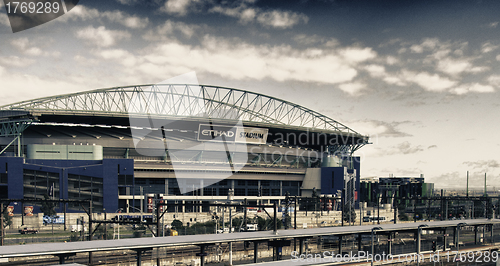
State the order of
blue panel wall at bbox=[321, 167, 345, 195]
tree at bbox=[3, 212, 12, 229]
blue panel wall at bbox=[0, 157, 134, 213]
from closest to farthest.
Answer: tree at bbox=[3, 212, 12, 229] → blue panel wall at bbox=[0, 157, 134, 213] → blue panel wall at bbox=[321, 167, 345, 195]

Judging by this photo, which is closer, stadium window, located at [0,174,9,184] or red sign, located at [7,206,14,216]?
red sign, located at [7,206,14,216]

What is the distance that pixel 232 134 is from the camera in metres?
126

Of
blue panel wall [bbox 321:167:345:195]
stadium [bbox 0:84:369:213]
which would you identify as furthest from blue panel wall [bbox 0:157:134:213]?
blue panel wall [bbox 321:167:345:195]

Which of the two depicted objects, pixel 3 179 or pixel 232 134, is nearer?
pixel 3 179

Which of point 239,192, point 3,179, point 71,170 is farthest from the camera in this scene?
point 239,192

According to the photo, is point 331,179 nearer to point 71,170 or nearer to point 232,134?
point 232,134

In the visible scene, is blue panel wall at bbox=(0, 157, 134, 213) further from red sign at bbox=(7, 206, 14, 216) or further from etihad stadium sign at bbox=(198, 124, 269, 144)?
etihad stadium sign at bbox=(198, 124, 269, 144)

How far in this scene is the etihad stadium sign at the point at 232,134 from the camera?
121438 millimetres

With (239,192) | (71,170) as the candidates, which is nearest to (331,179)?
(239,192)

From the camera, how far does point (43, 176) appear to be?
93000mm

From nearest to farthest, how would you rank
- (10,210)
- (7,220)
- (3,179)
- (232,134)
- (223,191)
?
(7,220) → (10,210) → (3,179) → (223,191) → (232,134)

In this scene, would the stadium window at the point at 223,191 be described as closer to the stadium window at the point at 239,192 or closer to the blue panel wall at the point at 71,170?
the stadium window at the point at 239,192

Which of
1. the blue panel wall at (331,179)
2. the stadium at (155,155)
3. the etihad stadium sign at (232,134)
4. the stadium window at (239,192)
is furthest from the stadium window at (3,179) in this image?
the blue panel wall at (331,179)

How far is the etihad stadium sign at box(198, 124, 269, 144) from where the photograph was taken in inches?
4781
